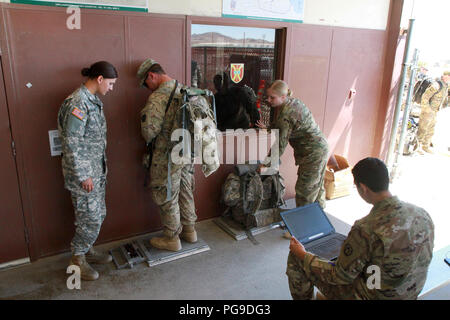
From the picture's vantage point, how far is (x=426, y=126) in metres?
6.96

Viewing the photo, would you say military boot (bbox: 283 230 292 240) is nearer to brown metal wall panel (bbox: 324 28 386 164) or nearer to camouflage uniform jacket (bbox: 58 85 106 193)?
brown metal wall panel (bbox: 324 28 386 164)

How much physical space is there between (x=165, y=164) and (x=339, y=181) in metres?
2.55

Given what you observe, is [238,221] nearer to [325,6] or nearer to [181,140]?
[181,140]

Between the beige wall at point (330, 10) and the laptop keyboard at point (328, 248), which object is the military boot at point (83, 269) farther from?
the beige wall at point (330, 10)

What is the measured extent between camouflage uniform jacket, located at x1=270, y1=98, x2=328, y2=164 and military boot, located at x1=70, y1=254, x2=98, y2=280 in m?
1.99

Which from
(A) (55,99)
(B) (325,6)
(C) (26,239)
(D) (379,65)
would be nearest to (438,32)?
(D) (379,65)

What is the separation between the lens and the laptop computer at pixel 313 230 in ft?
7.66

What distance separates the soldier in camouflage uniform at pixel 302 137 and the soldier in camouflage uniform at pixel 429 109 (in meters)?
4.53

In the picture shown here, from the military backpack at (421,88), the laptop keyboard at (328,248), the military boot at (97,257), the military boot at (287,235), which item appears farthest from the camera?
the military backpack at (421,88)

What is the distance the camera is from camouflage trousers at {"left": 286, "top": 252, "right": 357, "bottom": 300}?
1995 millimetres

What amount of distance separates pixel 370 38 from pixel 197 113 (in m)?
3.00

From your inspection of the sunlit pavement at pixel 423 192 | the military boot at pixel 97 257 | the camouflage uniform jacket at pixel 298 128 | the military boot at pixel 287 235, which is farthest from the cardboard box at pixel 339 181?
the military boot at pixel 97 257

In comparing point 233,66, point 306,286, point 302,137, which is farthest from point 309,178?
point 306,286

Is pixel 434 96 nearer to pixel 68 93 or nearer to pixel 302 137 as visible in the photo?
pixel 302 137
